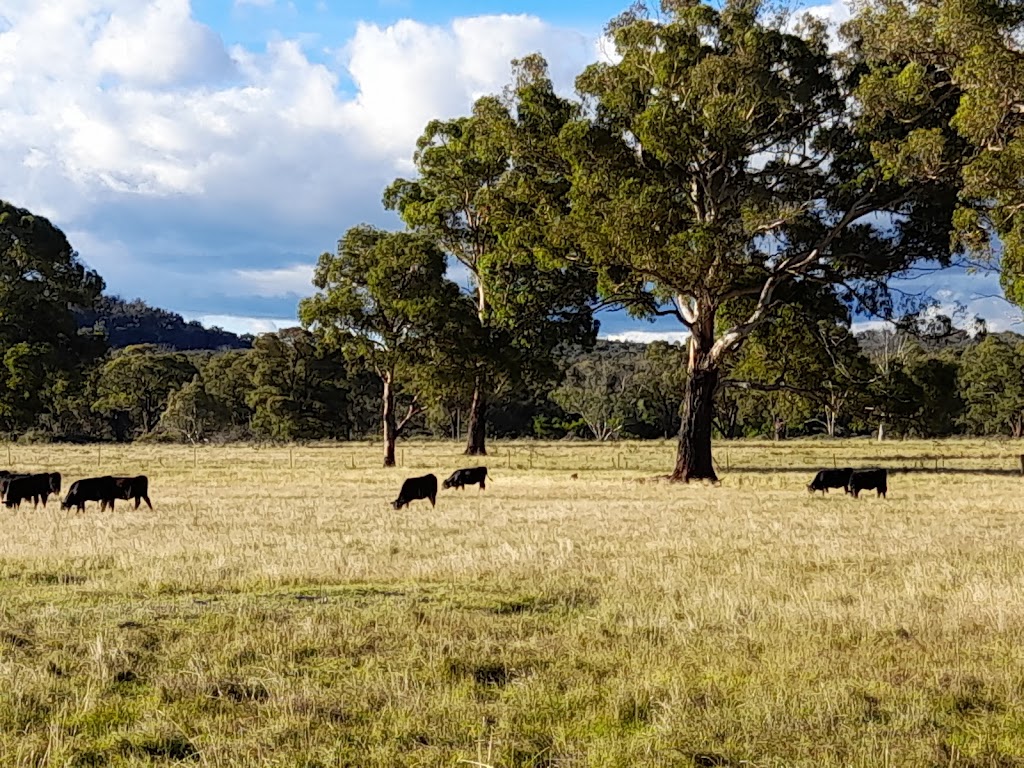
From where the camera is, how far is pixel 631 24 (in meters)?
28.6

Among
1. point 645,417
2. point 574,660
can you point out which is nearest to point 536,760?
point 574,660

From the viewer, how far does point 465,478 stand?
91.0 feet

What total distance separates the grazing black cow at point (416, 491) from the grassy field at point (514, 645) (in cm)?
475

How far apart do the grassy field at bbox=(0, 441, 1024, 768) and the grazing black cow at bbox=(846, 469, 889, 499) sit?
777 centimetres

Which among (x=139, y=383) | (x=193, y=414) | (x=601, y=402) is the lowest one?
(x=193, y=414)

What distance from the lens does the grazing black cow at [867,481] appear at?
24.3 meters

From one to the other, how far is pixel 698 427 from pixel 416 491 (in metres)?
12.1

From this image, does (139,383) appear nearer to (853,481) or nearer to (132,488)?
(132,488)

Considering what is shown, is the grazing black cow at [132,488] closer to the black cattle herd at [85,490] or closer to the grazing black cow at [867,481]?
the black cattle herd at [85,490]

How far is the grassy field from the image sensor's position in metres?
5.54

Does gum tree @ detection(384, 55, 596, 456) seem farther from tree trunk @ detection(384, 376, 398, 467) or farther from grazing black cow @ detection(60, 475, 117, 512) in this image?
grazing black cow @ detection(60, 475, 117, 512)

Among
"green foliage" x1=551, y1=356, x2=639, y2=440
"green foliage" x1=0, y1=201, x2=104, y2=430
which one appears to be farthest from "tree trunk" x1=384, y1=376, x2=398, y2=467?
"green foliage" x1=551, y1=356, x2=639, y2=440

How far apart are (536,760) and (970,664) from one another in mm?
3868

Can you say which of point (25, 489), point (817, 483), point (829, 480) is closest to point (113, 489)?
point (25, 489)
